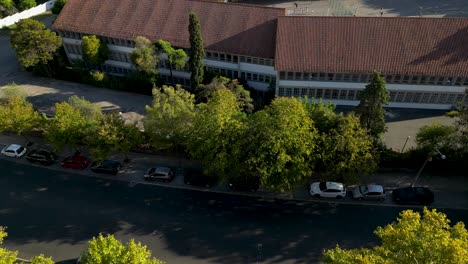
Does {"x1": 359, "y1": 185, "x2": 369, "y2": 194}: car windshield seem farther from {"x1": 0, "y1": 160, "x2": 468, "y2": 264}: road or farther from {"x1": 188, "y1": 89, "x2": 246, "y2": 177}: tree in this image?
{"x1": 188, "y1": 89, "x2": 246, "y2": 177}: tree

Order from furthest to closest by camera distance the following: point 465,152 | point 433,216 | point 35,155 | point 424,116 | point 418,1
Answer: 1. point 418,1
2. point 424,116
3. point 35,155
4. point 465,152
5. point 433,216

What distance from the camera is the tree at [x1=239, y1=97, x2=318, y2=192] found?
3212 cm

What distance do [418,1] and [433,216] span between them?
61327mm

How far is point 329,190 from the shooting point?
36094mm

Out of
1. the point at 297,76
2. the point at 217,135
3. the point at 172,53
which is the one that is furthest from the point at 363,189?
the point at 172,53

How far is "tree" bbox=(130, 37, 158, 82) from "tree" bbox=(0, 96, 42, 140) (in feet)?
43.4

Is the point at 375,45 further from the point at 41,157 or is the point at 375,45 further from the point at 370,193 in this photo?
the point at 41,157

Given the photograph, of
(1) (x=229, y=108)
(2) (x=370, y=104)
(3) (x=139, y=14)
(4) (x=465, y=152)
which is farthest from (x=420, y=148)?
(3) (x=139, y=14)

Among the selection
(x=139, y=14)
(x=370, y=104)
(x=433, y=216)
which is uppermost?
(x=139, y=14)

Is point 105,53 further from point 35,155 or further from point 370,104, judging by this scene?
point 370,104

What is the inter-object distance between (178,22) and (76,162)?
2200cm

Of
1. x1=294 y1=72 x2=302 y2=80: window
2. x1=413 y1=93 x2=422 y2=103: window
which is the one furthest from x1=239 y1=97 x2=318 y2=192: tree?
x1=413 y1=93 x2=422 y2=103: window

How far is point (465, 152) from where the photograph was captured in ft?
118

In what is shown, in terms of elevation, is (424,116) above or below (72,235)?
above
